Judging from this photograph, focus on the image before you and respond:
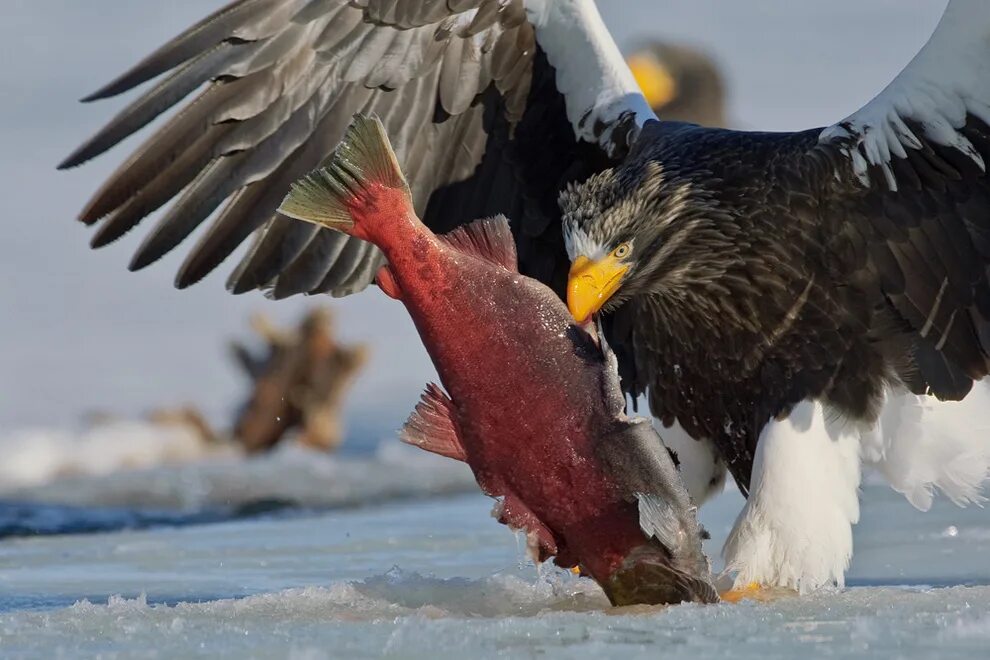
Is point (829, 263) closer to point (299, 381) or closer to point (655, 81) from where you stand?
point (299, 381)

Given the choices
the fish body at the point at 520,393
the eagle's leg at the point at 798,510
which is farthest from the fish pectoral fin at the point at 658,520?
the eagle's leg at the point at 798,510

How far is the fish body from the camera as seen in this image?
3695mm

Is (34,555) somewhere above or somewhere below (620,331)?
below

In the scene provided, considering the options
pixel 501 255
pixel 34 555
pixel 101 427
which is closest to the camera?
pixel 501 255

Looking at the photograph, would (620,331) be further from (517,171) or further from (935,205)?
(935,205)

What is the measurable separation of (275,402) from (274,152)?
543cm

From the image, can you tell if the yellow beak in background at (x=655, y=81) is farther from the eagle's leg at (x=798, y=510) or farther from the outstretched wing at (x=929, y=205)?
the eagle's leg at (x=798, y=510)

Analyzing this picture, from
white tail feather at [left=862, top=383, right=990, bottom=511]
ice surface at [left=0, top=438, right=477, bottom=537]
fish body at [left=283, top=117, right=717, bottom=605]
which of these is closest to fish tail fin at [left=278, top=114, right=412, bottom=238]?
fish body at [left=283, top=117, right=717, bottom=605]

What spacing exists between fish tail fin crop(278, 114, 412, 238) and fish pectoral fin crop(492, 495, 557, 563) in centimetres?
67

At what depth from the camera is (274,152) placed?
5.23 m

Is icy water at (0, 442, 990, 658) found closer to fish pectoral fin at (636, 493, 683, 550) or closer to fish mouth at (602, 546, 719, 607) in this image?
fish mouth at (602, 546, 719, 607)

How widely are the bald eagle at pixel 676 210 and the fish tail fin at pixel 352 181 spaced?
2.47 ft

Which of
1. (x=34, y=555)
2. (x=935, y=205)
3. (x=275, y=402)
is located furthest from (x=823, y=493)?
(x=275, y=402)

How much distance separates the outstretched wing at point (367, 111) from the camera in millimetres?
5082
